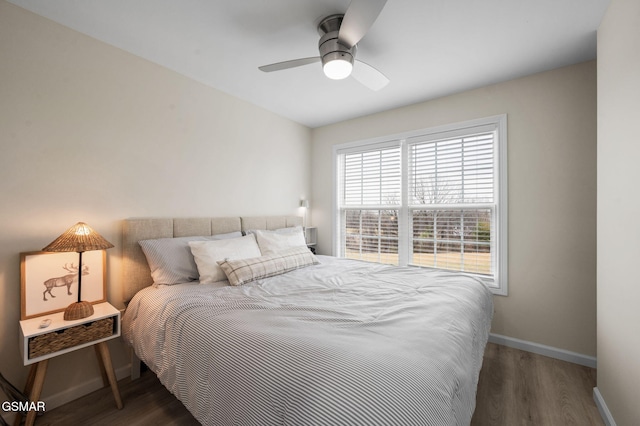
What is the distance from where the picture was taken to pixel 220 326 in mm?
1454

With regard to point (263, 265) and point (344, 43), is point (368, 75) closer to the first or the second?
point (344, 43)

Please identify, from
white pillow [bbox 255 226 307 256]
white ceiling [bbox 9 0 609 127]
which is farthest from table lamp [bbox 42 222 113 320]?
white ceiling [bbox 9 0 609 127]

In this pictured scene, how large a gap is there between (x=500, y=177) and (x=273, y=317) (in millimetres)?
2617

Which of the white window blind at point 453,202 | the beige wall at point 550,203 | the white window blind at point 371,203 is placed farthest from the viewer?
the white window blind at point 371,203

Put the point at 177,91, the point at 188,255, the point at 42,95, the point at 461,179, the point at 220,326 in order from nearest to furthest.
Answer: the point at 220,326, the point at 42,95, the point at 188,255, the point at 177,91, the point at 461,179

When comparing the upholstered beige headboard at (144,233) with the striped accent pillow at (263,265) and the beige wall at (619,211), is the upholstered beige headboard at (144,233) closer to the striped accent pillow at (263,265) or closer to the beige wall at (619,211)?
the striped accent pillow at (263,265)

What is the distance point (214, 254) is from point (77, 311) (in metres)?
0.92

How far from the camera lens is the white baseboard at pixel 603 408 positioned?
5.63 ft

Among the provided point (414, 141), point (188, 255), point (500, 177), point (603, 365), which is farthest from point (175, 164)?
point (603, 365)

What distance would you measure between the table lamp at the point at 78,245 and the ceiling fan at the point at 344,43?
64.8 inches

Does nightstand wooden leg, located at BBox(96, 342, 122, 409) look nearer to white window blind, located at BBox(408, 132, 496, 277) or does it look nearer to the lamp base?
the lamp base

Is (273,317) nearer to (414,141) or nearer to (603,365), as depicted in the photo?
(603,365)

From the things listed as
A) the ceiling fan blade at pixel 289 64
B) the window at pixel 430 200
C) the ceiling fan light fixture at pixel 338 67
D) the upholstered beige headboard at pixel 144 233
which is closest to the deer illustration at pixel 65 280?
the upholstered beige headboard at pixel 144 233

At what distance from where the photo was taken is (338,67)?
6.23ft
